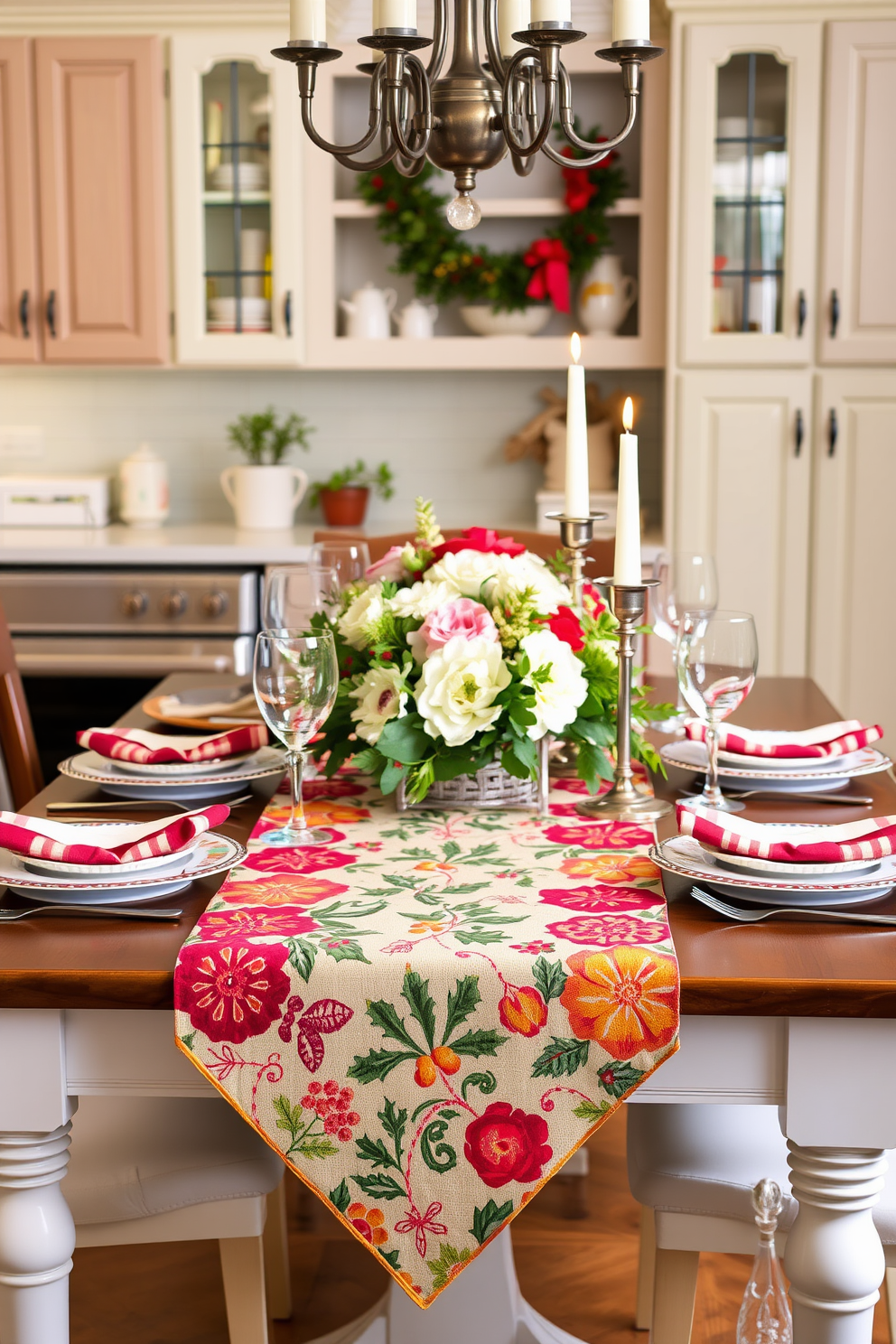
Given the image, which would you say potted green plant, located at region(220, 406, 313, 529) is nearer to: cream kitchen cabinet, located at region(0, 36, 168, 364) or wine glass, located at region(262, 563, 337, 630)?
Result: cream kitchen cabinet, located at region(0, 36, 168, 364)

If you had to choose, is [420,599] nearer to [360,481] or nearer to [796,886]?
[796,886]

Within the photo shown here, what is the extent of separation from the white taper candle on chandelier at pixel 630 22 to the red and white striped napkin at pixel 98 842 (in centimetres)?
89

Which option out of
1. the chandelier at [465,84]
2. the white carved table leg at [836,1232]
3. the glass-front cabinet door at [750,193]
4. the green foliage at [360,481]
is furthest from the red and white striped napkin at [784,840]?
the green foliage at [360,481]

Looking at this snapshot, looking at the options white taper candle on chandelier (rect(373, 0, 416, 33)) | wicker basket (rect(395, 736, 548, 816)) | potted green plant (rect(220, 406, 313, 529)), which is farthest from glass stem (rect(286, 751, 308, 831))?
potted green plant (rect(220, 406, 313, 529))

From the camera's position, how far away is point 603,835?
1.32 metres

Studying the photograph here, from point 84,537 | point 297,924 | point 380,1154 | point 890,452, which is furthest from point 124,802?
point 890,452

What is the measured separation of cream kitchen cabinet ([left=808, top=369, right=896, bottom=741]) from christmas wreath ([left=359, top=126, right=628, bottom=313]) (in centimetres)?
69

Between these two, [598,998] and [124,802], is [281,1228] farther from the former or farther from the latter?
[598,998]

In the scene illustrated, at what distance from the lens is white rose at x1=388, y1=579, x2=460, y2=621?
4.50 ft

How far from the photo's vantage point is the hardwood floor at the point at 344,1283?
1706 millimetres

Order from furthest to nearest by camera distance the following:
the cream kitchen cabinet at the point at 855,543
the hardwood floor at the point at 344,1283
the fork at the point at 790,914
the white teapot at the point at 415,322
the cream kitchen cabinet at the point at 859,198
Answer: the white teapot at the point at 415,322 < the cream kitchen cabinet at the point at 855,543 < the cream kitchen cabinet at the point at 859,198 < the hardwood floor at the point at 344,1283 < the fork at the point at 790,914

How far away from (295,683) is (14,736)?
86cm

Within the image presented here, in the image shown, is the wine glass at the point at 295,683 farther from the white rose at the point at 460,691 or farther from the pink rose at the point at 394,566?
the pink rose at the point at 394,566

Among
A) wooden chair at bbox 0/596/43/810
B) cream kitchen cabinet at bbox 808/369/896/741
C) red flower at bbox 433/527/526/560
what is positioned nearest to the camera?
red flower at bbox 433/527/526/560
